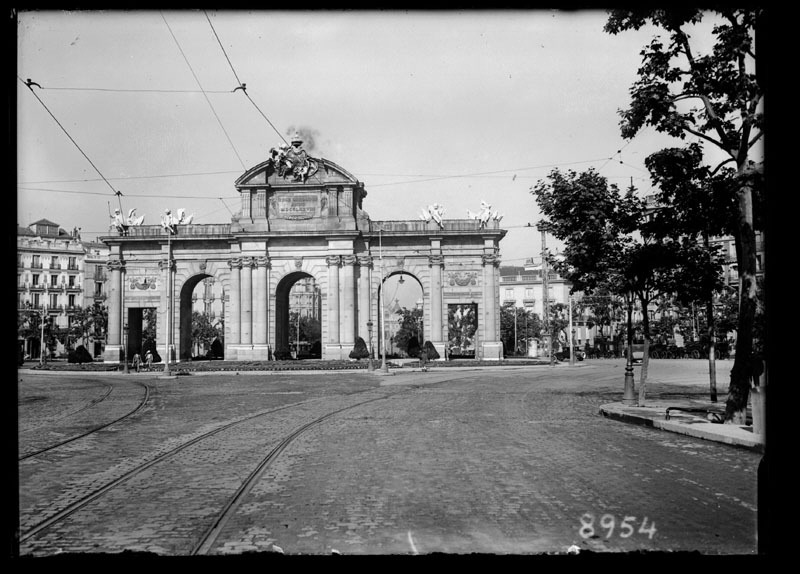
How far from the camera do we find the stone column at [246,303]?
2296 inches

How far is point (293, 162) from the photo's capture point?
58906 mm

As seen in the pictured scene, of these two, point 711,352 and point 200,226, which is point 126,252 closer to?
point 200,226

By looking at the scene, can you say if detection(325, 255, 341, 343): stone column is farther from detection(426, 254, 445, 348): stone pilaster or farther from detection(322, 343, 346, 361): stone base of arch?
detection(426, 254, 445, 348): stone pilaster

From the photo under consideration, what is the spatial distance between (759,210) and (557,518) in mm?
9716

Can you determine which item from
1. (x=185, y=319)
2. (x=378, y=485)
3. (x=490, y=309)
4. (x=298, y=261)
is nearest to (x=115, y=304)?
(x=185, y=319)

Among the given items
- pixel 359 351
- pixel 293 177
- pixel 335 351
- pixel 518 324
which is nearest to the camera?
pixel 359 351

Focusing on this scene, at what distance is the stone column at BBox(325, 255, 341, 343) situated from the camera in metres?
58.9

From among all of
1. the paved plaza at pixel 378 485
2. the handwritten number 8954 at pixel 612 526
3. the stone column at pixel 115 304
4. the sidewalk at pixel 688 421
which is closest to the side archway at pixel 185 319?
the stone column at pixel 115 304

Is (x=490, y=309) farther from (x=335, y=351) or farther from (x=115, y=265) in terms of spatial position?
(x=115, y=265)

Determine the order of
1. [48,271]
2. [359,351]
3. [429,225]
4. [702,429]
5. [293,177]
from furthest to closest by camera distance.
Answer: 1. [429,225]
2. [293,177]
3. [48,271]
4. [359,351]
5. [702,429]

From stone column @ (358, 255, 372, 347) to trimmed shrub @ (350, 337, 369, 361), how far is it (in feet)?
18.7

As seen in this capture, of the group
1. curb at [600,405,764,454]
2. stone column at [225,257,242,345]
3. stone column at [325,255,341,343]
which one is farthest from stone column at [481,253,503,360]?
curb at [600,405,764,454]

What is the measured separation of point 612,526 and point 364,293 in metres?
54.1

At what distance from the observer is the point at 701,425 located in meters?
13.6
